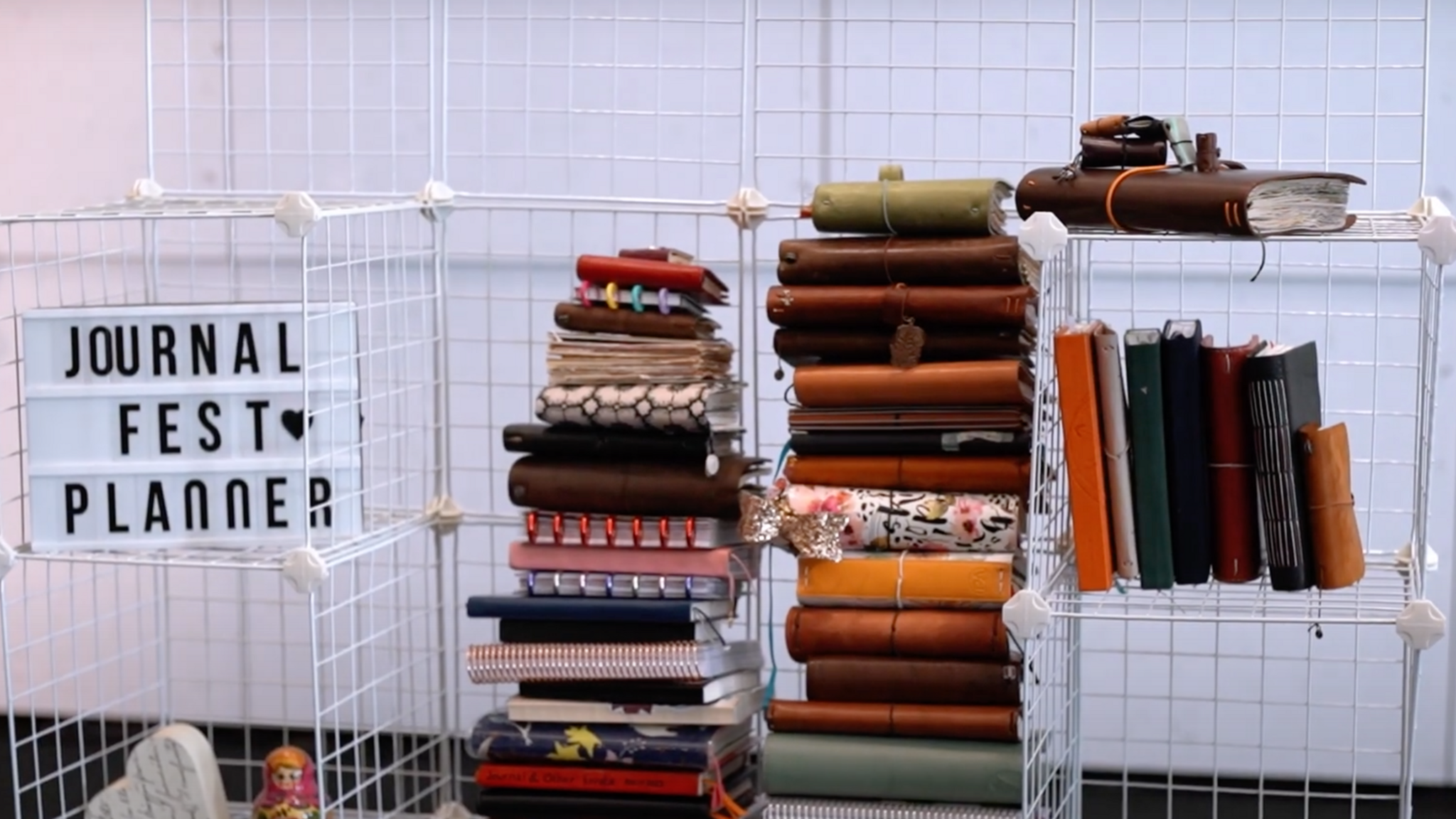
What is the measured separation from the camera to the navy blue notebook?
246cm

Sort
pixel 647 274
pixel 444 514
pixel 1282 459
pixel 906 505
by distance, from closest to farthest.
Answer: pixel 1282 459 → pixel 906 505 → pixel 647 274 → pixel 444 514

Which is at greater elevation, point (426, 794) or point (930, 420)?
point (930, 420)

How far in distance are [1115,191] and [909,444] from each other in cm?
45

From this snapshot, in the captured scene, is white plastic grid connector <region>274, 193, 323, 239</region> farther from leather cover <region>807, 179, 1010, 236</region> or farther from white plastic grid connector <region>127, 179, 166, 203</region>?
leather cover <region>807, 179, 1010, 236</region>

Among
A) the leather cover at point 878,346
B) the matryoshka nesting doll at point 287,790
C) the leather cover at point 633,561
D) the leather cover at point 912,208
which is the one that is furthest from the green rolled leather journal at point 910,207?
the matryoshka nesting doll at point 287,790

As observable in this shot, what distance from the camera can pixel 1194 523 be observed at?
85.6 inches

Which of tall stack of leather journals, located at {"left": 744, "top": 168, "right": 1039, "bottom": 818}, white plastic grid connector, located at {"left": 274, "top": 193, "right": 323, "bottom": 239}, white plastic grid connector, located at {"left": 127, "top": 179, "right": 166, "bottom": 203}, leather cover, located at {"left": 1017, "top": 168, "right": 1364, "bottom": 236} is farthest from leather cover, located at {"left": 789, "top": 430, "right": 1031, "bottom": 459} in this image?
white plastic grid connector, located at {"left": 127, "top": 179, "right": 166, "bottom": 203}

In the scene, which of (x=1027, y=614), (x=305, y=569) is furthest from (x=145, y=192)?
(x=1027, y=614)

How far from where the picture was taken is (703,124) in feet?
10.7

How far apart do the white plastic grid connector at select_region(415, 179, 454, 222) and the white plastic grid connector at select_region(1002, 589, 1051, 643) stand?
1.11m

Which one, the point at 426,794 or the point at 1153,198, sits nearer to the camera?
the point at 1153,198

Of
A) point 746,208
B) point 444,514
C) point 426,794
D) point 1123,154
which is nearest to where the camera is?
point 1123,154

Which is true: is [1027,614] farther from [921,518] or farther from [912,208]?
[912,208]

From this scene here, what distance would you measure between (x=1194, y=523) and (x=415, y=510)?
4.05ft
